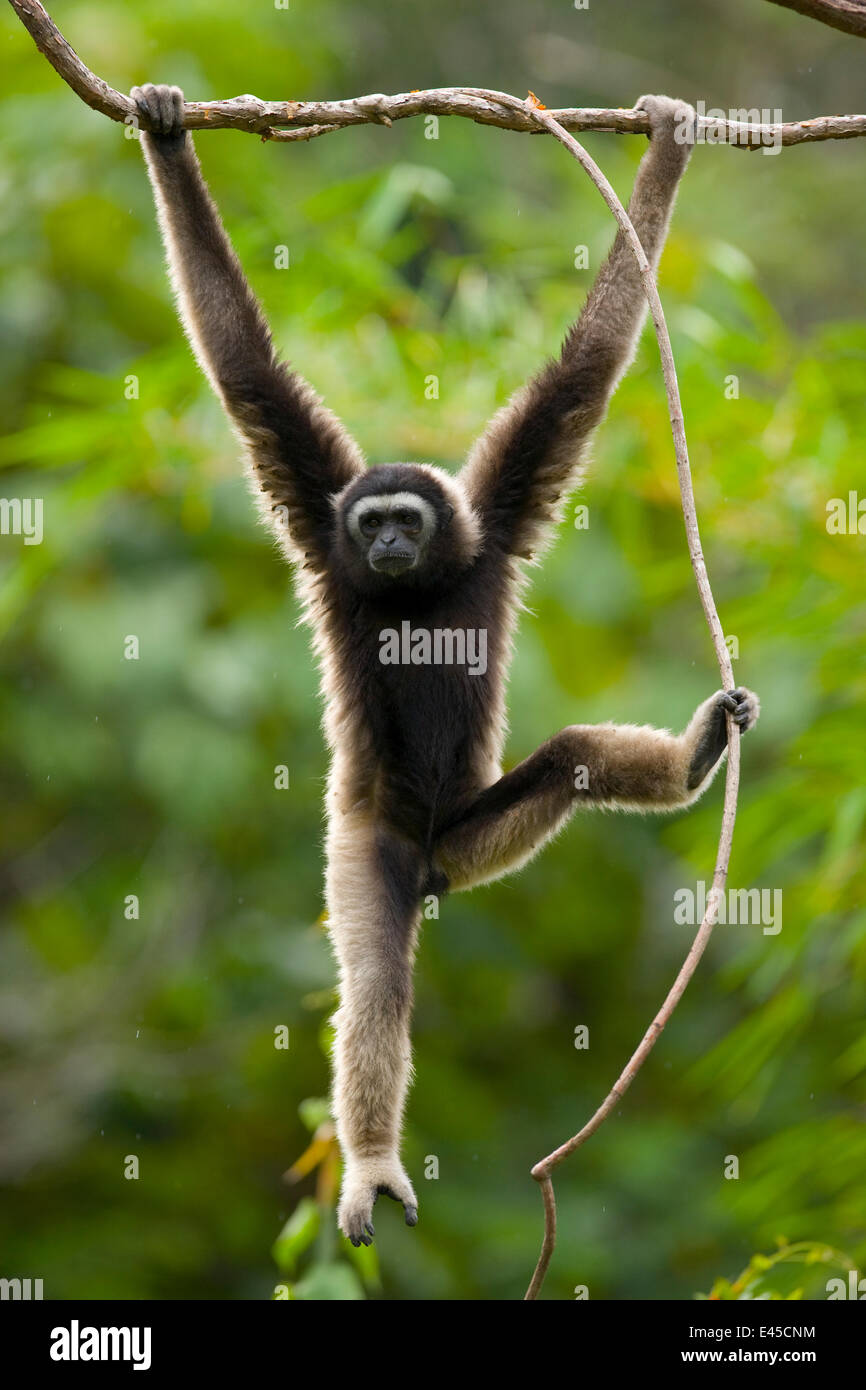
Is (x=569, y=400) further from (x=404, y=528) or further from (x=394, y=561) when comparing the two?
(x=394, y=561)

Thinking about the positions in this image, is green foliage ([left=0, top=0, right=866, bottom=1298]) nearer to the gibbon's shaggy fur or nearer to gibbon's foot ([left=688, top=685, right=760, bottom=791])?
the gibbon's shaggy fur

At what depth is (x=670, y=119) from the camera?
5.15 meters

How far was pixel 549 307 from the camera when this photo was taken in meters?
8.37

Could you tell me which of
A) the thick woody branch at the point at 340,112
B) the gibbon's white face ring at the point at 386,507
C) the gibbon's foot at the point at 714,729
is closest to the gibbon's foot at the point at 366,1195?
the gibbon's foot at the point at 714,729

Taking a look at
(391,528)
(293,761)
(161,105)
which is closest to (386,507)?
(391,528)

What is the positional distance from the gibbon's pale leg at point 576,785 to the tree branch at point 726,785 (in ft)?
2.17

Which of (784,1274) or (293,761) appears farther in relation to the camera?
(293,761)

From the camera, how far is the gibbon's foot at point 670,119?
510 cm

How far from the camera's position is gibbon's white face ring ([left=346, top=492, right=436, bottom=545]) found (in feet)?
17.4

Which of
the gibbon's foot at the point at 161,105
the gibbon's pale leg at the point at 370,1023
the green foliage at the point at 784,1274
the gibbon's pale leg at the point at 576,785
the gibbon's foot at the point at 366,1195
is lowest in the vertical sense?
the green foliage at the point at 784,1274

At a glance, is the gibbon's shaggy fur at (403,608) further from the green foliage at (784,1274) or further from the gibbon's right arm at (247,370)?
the green foliage at (784,1274)

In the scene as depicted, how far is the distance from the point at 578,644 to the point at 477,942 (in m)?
2.75

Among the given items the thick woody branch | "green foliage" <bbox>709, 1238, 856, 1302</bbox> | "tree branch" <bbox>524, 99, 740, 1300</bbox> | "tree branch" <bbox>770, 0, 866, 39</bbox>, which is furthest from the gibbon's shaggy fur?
"green foliage" <bbox>709, 1238, 856, 1302</bbox>

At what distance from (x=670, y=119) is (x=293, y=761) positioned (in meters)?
6.24
